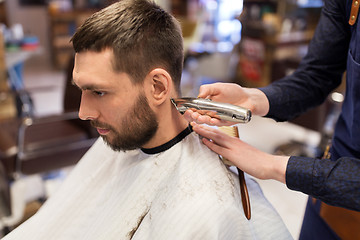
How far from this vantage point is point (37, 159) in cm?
199

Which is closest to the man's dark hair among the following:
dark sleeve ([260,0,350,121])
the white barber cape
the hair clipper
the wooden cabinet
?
the hair clipper

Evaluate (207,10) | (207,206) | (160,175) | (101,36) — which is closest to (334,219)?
(207,206)

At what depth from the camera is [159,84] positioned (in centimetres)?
92

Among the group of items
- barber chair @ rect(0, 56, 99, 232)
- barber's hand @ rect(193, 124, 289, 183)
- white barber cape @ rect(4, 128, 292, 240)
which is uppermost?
barber's hand @ rect(193, 124, 289, 183)

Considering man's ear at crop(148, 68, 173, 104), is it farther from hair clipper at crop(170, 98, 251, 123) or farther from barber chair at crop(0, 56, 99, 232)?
barber chair at crop(0, 56, 99, 232)

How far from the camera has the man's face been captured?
87 cm

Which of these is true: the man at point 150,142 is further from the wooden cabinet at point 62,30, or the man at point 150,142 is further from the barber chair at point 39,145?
the wooden cabinet at point 62,30

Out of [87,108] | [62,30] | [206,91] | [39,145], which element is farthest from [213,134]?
[62,30]

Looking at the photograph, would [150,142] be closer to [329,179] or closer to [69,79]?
[329,179]

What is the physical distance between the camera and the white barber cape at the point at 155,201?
0.85 metres

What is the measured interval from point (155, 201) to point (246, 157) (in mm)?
279

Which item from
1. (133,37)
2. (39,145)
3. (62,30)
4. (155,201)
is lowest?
(62,30)

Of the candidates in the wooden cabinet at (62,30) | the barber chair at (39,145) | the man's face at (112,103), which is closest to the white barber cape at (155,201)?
the man's face at (112,103)

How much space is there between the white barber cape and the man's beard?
0.28 feet
